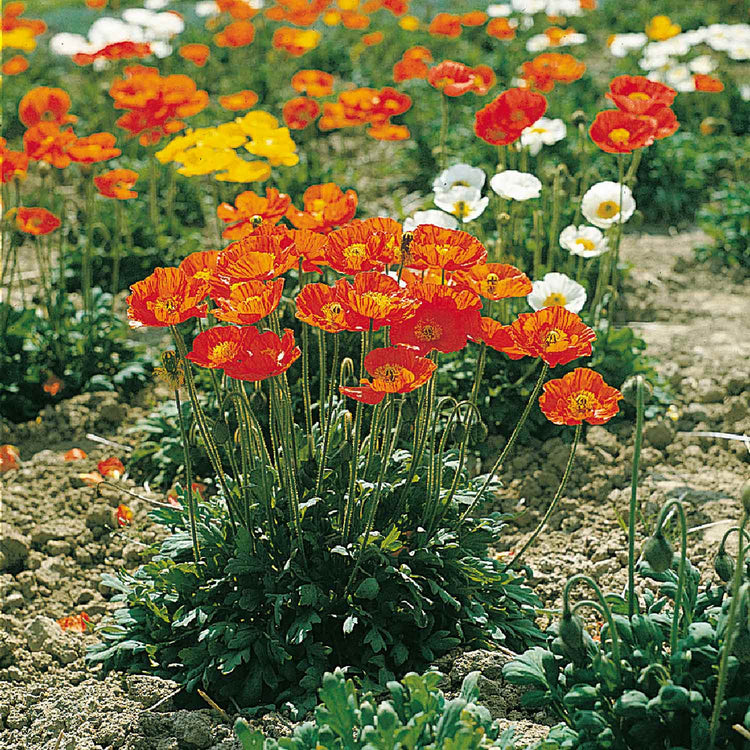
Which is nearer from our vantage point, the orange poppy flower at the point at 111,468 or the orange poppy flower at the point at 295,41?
the orange poppy flower at the point at 111,468

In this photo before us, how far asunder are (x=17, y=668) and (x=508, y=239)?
259cm

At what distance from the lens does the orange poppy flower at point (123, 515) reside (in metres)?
3.28

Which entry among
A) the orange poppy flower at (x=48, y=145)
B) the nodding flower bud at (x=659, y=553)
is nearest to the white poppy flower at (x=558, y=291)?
the nodding flower bud at (x=659, y=553)

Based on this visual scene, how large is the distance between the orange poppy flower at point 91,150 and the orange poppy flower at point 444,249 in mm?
1771

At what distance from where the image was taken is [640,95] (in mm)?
3465

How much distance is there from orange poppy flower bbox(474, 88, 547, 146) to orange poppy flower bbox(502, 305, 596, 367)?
41.9 inches

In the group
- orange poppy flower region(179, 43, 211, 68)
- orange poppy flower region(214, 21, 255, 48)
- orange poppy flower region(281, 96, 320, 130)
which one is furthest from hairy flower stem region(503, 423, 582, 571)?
orange poppy flower region(214, 21, 255, 48)

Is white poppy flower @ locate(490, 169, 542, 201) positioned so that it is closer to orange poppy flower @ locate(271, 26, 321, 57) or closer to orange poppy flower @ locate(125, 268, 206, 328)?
orange poppy flower @ locate(125, 268, 206, 328)

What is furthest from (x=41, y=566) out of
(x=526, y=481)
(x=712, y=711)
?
(x=712, y=711)

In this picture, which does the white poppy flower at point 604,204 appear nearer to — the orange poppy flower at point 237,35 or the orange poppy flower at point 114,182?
the orange poppy flower at point 114,182

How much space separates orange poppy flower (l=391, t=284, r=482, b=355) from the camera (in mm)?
2357

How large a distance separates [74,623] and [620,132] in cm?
216

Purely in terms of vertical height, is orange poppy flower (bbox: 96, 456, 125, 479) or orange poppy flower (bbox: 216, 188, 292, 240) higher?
orange poppy flower (bbox: 216, 188, 292, 240)

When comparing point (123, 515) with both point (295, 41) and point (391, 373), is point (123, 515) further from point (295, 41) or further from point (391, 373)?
point (295, 41)
